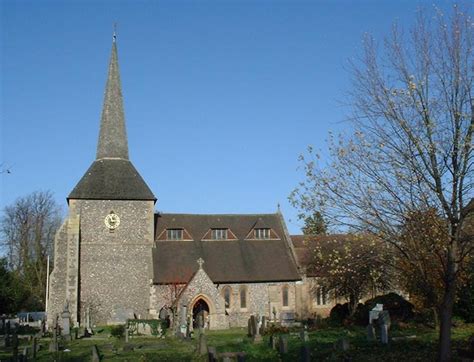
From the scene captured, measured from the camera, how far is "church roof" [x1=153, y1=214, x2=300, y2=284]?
38.1 m

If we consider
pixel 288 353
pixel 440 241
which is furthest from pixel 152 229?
pixel 440 241

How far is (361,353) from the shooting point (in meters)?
17.7

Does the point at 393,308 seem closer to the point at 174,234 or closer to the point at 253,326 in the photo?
the point at 253,326

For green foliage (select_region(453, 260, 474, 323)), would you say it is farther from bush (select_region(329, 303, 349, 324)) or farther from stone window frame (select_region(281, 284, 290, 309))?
stone window frame (select_region(281, 284, 290, 309))

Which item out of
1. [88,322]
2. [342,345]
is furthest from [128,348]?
[88,322]

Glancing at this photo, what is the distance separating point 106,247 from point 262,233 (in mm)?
11473

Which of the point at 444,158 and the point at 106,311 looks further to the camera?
the point at 106,311

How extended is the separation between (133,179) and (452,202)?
97.1 feet

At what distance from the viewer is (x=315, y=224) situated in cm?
1315

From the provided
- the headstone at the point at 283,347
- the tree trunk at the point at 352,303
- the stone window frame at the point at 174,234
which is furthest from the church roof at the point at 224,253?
the headstone at the point at 283,347

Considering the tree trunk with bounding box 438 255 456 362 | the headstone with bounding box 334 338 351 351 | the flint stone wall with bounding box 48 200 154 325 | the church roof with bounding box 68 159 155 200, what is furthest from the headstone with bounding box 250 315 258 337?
the church roof with bounding box 68 159 155 200

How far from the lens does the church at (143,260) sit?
36.1 meters

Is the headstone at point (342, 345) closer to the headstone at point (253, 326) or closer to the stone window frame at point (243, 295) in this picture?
the headstone at point (253, 326)

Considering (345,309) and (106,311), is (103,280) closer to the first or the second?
(106,311)
